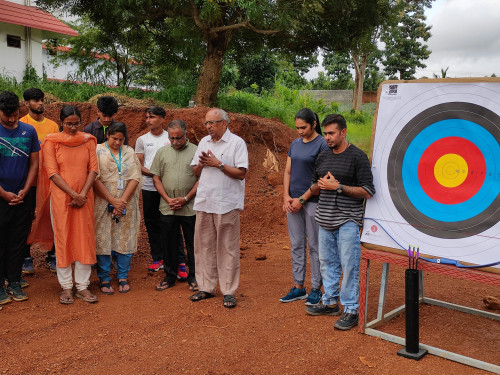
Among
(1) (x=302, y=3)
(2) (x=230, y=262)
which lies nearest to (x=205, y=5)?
(1) (x=302, y=3)

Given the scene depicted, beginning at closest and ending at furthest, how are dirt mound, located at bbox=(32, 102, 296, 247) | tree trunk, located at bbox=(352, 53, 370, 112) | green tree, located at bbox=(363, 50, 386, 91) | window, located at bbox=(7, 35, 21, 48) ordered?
dirt mound, located at bbox=(32, 102, 296, 247) < window, located at bbox=(7, 35, 21, 48) < tree trunk, located at bbox=(352, 53, 370, 112) < green tree, located at bbox=(363, 50, 386, 91)

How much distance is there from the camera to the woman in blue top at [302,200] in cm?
452

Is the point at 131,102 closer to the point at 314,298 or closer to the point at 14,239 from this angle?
the point at 14,239

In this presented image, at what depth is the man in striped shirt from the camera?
400 centimetres

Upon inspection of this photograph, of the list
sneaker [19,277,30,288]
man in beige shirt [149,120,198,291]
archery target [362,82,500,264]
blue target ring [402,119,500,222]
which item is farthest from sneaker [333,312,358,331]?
sneaker [19,277,30,288]

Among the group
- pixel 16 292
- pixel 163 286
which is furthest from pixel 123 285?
pixel 16 292

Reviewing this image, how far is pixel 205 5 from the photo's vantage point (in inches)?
341

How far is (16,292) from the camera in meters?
4.64

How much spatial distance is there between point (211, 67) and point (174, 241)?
630 cm

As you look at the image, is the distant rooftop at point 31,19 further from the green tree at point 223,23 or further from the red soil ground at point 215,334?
the red soil ground at point 215,334

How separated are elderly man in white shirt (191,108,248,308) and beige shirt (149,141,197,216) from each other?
0.70ft

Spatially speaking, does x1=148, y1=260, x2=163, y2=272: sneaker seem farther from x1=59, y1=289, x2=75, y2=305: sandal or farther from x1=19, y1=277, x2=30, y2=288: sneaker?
x1=19, y1=277, x2=30, y2=288: sneaker

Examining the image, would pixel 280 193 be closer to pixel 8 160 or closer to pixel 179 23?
pixel 179 23

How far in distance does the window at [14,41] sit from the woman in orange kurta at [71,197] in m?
12.5
